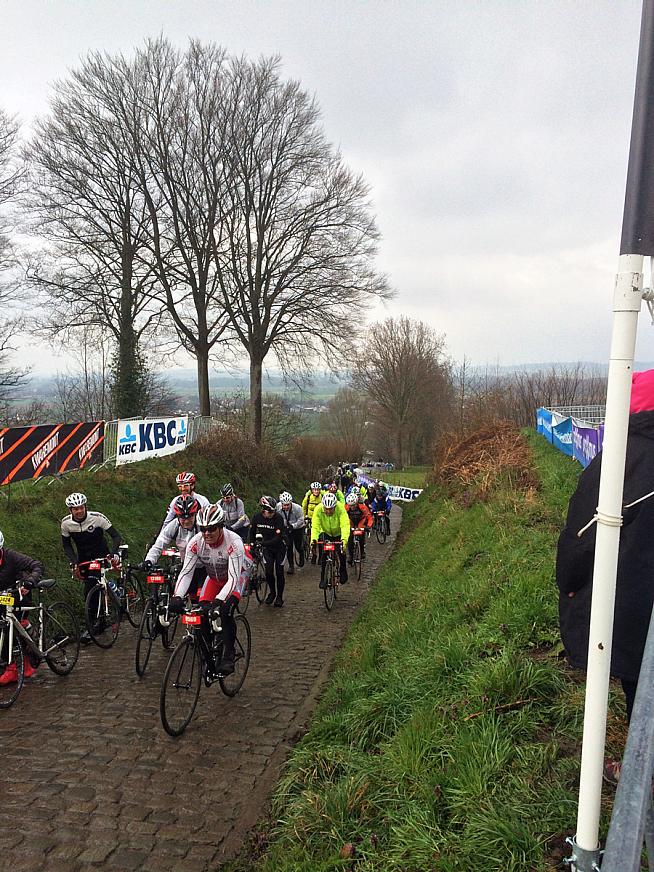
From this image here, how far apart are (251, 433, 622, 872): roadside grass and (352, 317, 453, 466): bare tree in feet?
193

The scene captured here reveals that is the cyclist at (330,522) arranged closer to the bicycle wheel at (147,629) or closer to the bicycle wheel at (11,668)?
the bicycle wheel at (147,629)

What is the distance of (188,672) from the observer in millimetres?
6227

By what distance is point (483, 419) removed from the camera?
28.4 metres

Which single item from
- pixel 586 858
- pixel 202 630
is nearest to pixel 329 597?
pixel 202 630

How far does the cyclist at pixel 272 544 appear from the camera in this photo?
12.0m

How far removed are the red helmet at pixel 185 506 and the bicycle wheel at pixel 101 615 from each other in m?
1.62

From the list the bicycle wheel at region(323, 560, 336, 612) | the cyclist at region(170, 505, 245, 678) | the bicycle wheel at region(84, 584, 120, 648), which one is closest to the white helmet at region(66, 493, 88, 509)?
the bicycle wheel at region(84, 584, 120, 648)

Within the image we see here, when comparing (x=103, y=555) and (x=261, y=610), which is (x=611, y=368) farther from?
(x=261, y=610)

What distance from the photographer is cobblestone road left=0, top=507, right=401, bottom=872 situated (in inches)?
172

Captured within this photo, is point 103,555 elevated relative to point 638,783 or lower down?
lower down

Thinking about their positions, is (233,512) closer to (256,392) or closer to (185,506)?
(185,506)

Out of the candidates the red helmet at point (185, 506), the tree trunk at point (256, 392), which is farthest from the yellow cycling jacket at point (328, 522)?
the tree trunk at point (256, 392)

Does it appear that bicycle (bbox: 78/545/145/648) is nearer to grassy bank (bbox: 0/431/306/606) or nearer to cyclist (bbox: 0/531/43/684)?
grassy bank (bbox: 0/431/306/606)

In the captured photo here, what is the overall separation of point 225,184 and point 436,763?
27.4m
